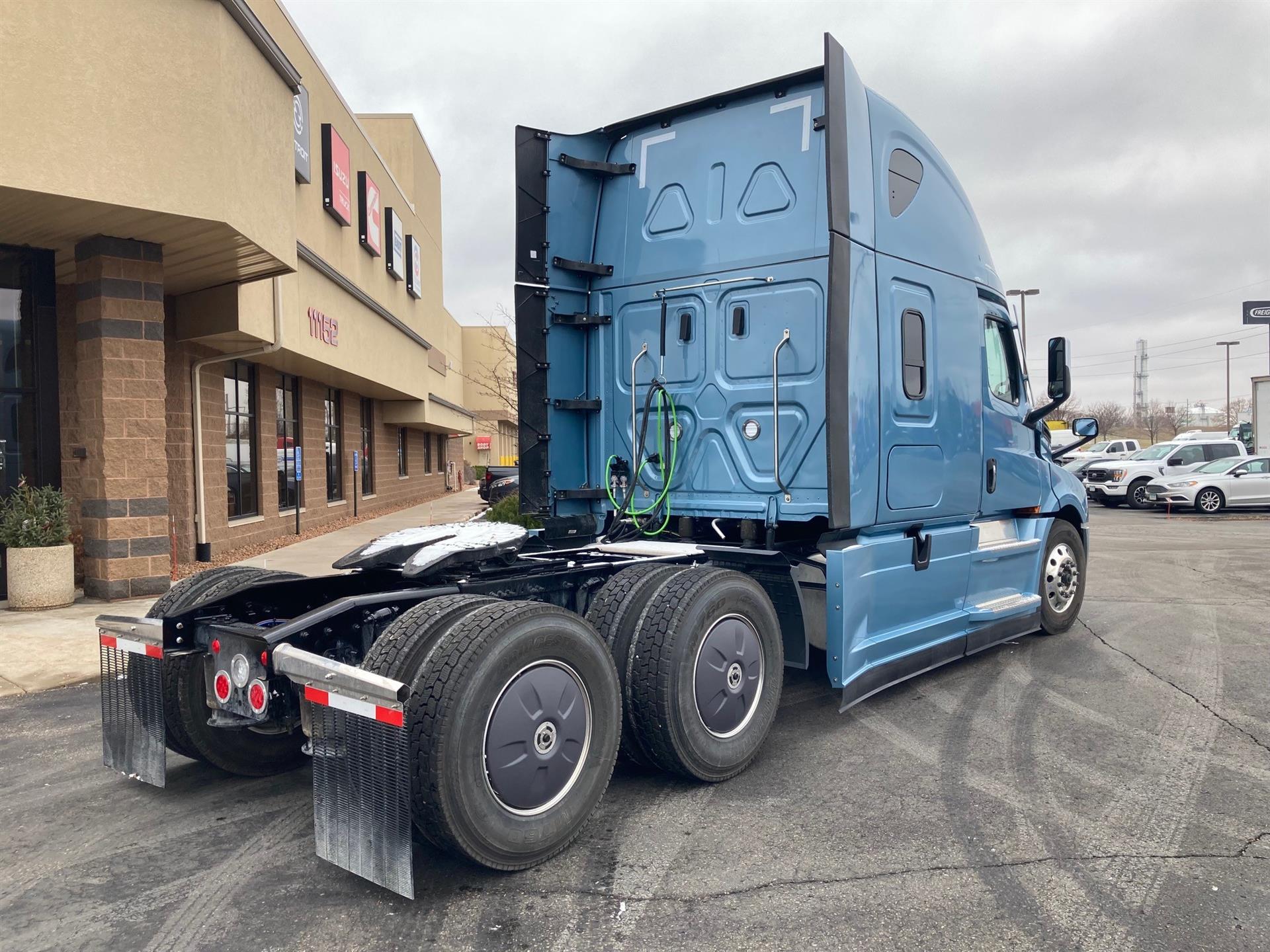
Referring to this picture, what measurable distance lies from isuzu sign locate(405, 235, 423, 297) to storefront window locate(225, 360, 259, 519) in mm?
10436

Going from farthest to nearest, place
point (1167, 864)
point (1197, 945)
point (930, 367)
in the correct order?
point (930, 367)
point (1167, 864)
point (1197, 945)

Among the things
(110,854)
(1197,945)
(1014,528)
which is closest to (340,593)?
(110,854)

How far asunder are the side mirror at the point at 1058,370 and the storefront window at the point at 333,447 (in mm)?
16337

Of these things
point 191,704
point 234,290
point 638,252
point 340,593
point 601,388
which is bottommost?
point 191,704

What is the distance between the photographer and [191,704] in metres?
3.84

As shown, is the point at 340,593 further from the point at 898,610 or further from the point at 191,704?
the point at 898,610

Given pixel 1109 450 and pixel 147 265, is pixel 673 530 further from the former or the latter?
pixel 1109 450

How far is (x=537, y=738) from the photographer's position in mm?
3277

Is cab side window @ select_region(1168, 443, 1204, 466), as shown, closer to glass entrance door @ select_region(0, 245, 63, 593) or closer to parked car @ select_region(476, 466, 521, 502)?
parked car @ select_region(476, 466, 521, 502)

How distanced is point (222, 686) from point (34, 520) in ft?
22.1

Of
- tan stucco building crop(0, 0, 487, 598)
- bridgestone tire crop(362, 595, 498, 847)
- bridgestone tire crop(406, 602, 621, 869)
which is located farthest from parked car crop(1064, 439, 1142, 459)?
bridgestone tire crop(362, 595, 498, 847)

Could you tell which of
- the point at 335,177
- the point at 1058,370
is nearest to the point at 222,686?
the point at 1058,370

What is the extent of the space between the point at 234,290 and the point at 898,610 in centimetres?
944

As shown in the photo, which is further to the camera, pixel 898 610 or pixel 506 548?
pixel 898 610
